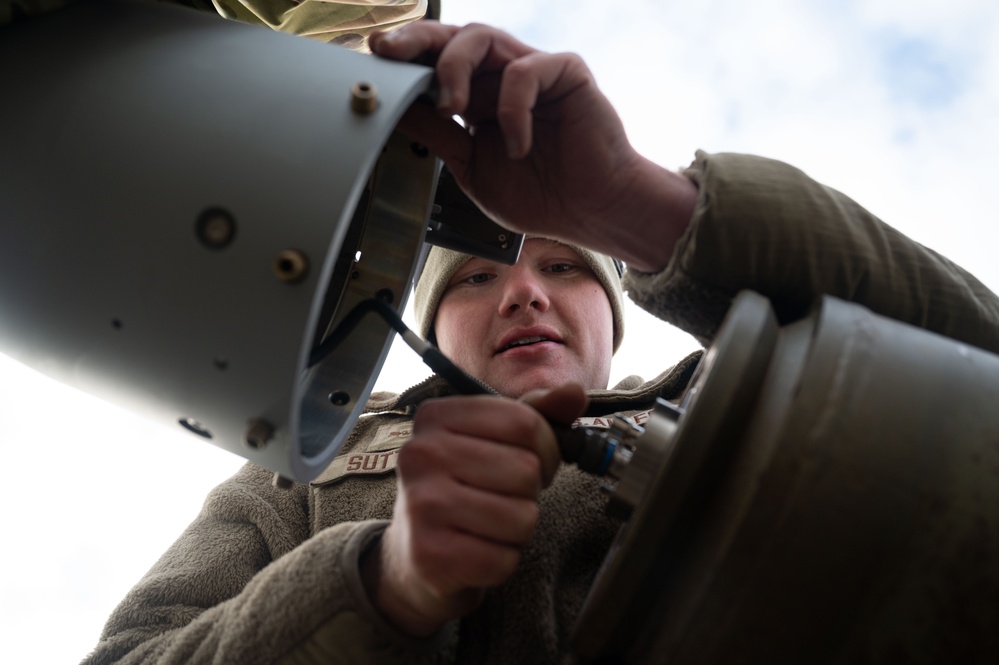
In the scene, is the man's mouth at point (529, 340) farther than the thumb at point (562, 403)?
Yes

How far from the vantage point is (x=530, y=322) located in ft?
3.96

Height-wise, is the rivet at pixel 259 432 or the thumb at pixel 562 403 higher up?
the thumb at pixel 562 403

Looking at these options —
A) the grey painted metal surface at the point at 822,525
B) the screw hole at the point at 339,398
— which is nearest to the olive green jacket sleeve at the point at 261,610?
the screw hole at the point at 339,398

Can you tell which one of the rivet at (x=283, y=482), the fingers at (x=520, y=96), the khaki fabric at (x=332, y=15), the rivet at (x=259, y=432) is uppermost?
the khaki fabric at (x=332, y=15)

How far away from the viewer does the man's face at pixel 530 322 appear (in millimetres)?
1188

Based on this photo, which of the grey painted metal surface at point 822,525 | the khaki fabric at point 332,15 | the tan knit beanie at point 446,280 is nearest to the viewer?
Result: the grey painted metal surface at point 822,525

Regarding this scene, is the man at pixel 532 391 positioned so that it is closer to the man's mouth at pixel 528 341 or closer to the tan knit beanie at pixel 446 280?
the man's mouth at pixel 528 341

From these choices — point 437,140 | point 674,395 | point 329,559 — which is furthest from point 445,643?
point 674,395

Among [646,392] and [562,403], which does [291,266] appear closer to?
[562,403]

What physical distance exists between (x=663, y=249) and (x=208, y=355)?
0.44m

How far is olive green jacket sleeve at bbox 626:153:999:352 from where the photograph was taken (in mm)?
621

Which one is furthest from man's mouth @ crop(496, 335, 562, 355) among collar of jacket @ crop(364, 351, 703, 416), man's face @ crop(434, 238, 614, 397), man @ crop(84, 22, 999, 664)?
man @ crop(84, 22, 999, 664)

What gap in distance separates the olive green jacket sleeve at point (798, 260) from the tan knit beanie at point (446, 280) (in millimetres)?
635

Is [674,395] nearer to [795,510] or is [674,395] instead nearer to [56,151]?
[795,510]
